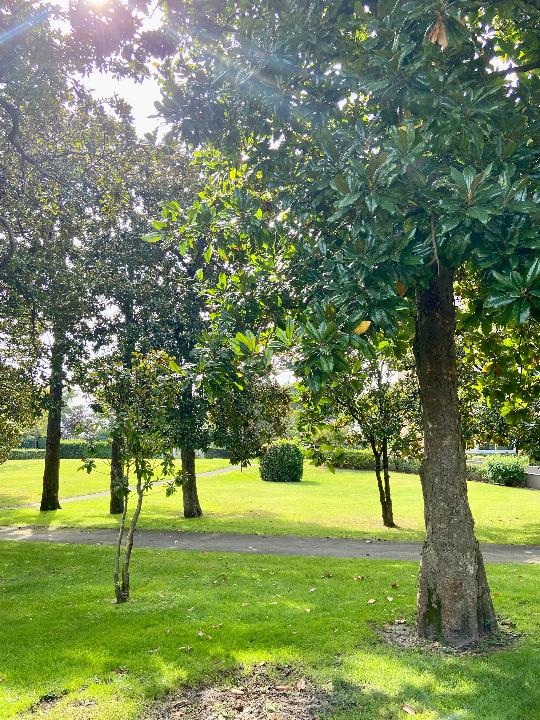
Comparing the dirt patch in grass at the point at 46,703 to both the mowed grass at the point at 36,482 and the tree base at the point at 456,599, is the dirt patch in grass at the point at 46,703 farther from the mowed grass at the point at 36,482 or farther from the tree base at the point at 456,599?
the mowed grass at the point at 36,482

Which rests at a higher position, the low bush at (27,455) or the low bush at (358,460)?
the low bush at (27,455)

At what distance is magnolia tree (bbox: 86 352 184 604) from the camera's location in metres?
7.77

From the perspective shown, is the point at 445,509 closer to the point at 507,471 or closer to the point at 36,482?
the point at 507,471

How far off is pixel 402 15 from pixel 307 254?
2.10 m

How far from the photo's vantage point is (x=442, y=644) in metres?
→ 6.04

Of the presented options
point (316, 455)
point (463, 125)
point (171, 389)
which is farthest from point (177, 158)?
point (463, 125)

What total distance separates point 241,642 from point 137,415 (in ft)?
11.2

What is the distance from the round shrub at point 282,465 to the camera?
110ft

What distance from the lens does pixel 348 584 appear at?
29.7 ft

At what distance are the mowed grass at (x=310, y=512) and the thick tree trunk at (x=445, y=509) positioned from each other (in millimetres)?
8419

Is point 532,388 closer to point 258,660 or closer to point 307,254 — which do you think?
point 307,254

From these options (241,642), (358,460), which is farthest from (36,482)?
(241,642)

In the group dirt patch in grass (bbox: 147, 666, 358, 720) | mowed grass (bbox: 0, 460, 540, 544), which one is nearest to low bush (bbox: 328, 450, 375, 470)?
mowed grass (bbox: 0, 460, 540, 544)

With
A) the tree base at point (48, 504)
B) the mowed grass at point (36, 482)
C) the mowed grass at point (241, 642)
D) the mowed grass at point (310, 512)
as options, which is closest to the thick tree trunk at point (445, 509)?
the mowed grass at point (241, 642)
